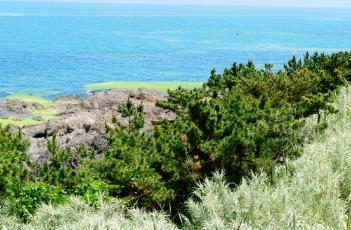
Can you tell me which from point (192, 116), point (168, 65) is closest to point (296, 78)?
point (192, 116)

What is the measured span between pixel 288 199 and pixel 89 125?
13768 mm

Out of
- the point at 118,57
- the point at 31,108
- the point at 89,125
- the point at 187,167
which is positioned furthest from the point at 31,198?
the point at 118,57

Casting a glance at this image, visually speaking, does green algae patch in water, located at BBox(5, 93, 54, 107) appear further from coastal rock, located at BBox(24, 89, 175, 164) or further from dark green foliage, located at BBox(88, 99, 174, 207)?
dark green foliage, located at BBox(88, 99, 174, 207)

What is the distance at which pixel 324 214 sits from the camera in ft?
36.6

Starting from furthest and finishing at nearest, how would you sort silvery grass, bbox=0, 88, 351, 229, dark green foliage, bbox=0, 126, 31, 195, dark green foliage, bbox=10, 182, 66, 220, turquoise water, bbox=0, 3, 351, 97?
1. turquoise water, bbox=0, 3, 351, 97
2. dark green foliage, bbox=10, 182, 66, 220
3. dark green foliage, bbox=0, 126, 31, 195
4. silvery grass, bbox=0, 88, 351, 229

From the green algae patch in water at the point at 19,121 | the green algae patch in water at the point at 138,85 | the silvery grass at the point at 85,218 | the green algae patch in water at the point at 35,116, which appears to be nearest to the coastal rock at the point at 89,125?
the green algae patch in water at the point at 35,116

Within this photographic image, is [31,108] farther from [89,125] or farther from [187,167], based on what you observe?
[187,167]

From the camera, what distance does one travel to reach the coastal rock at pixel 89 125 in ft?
69.3

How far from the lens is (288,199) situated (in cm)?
1091

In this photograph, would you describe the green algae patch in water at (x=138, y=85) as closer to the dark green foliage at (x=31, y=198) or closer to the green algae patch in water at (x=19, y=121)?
the green algae patch in water at (x=19, y=121)

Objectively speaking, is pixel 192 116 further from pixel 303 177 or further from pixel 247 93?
pixel 247 93

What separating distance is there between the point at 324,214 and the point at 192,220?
2438 millimetres

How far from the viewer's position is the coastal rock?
69.3 feet

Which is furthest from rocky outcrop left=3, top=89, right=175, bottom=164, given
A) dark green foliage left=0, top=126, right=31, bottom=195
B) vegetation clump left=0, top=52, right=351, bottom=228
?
dark green foliage left=0, top=126, right=31, bottom=195
